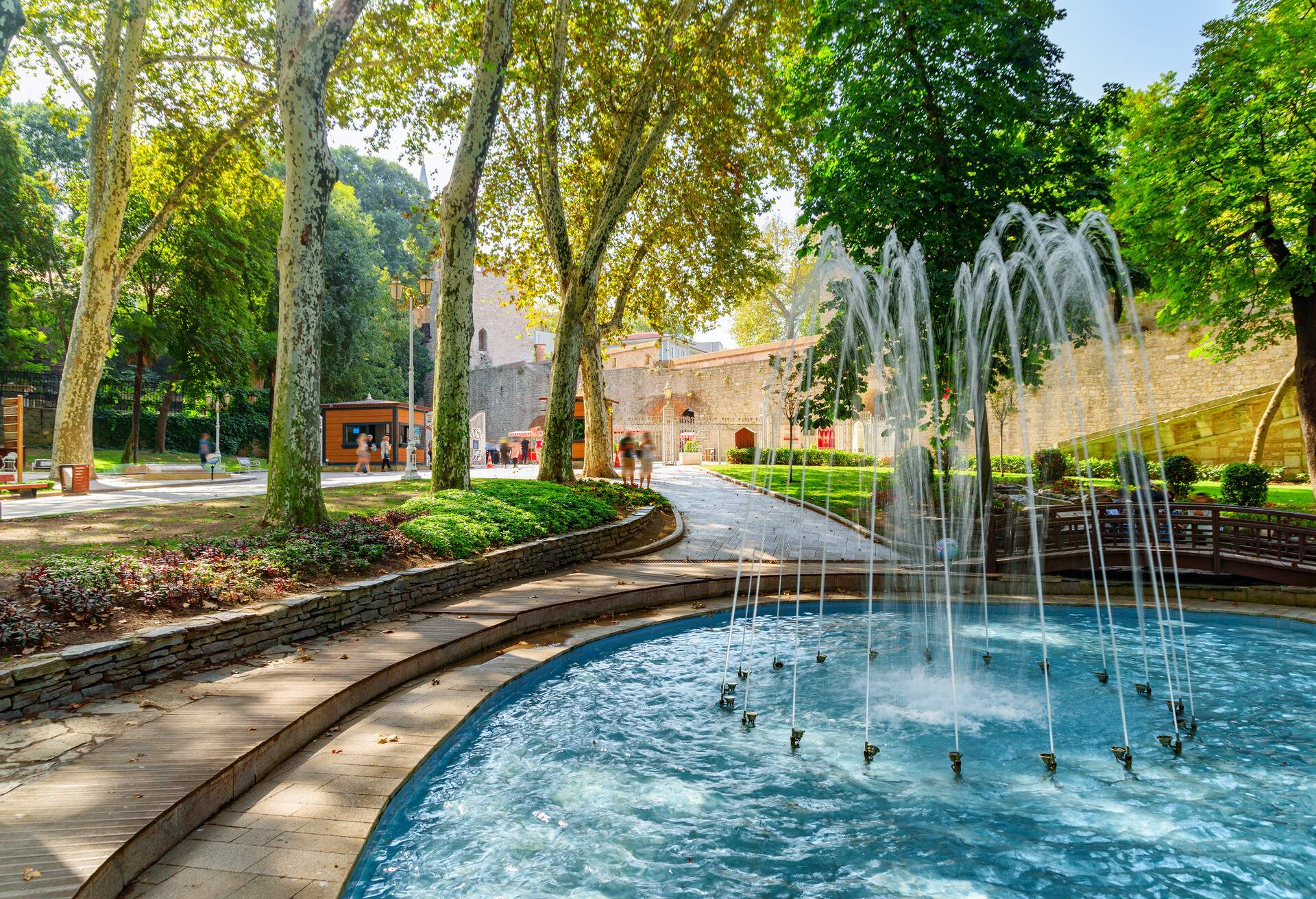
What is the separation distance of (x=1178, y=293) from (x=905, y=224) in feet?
22.6

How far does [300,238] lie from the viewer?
8.20 m

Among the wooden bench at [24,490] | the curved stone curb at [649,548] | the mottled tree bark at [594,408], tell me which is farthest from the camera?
the mottled tree bark at [594,408]

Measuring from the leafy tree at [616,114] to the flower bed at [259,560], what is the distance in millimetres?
3828

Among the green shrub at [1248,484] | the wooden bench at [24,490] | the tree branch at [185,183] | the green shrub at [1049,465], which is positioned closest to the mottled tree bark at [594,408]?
the tree branch at [185,183]

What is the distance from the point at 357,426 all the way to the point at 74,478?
14.7 metres

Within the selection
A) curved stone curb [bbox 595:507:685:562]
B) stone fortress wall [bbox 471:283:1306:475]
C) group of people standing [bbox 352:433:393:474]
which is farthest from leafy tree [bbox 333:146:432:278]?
curved stone curb [bbox 595:507:685:562]

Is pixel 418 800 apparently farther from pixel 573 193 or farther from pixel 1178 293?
pixel 573 193

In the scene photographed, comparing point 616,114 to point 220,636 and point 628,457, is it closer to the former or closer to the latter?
point 628,457

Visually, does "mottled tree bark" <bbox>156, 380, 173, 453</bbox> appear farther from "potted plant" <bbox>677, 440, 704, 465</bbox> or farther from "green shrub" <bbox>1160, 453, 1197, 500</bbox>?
"green shrub" <bbox>1160, 453, 1197, 500</bbox>

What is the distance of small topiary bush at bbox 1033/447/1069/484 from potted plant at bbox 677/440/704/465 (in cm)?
1571

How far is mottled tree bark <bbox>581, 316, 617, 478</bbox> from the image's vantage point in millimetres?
19438

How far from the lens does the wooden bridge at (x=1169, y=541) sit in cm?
919

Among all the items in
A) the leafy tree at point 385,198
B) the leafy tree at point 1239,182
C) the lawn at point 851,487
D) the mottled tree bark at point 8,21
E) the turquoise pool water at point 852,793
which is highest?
the leafy tree at point 385,198

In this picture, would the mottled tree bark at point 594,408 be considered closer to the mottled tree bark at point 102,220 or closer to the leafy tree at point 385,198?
the mottled tree bark at point 102,220
